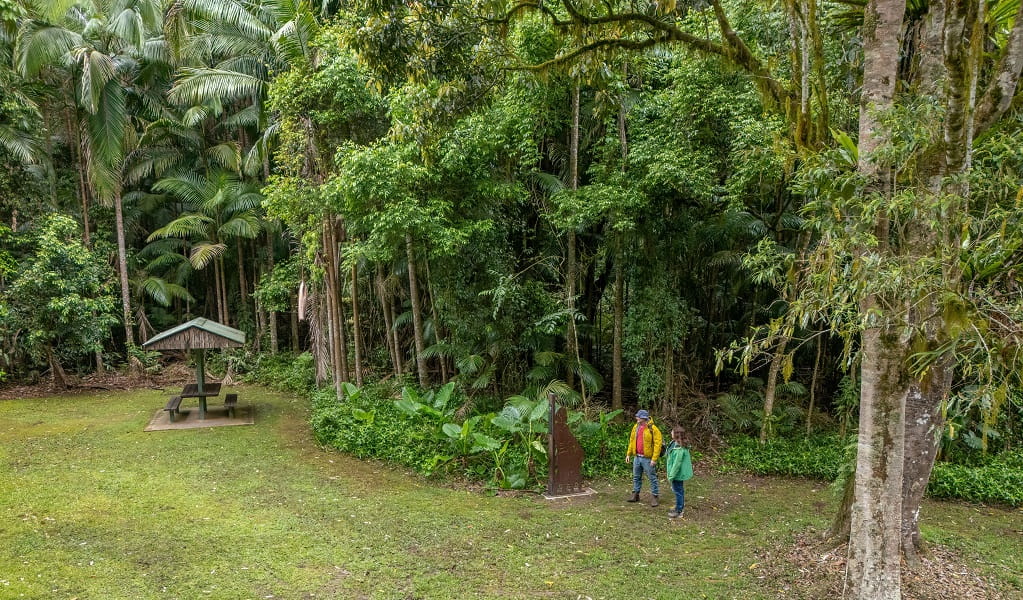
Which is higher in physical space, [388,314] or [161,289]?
[161,289]

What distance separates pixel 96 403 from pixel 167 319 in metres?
6.21

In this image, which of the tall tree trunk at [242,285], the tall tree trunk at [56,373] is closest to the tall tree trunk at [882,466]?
the tall tree trunk at [56,373]

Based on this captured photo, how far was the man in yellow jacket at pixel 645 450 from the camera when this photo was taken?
730 cm

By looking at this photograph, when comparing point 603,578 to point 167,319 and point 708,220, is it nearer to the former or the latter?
point 708,220

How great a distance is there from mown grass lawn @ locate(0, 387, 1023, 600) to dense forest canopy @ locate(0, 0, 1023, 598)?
61.2 inches

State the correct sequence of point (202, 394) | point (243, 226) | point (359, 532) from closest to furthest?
point (359, 532), point (202, 394), point (243, 226)

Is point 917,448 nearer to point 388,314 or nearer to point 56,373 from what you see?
point 388,314

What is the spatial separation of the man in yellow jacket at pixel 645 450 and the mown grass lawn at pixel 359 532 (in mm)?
296

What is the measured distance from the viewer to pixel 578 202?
8.73 metres

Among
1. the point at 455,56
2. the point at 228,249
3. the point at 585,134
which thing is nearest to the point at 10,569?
the point at 455,56

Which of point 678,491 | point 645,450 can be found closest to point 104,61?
point 645,450

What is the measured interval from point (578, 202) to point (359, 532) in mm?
5138

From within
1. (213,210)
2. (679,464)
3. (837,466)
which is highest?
(213,210)

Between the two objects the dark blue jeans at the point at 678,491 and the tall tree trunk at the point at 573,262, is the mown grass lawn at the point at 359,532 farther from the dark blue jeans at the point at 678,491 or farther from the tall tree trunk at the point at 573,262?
the tall tree trunk at the point at 573,262
